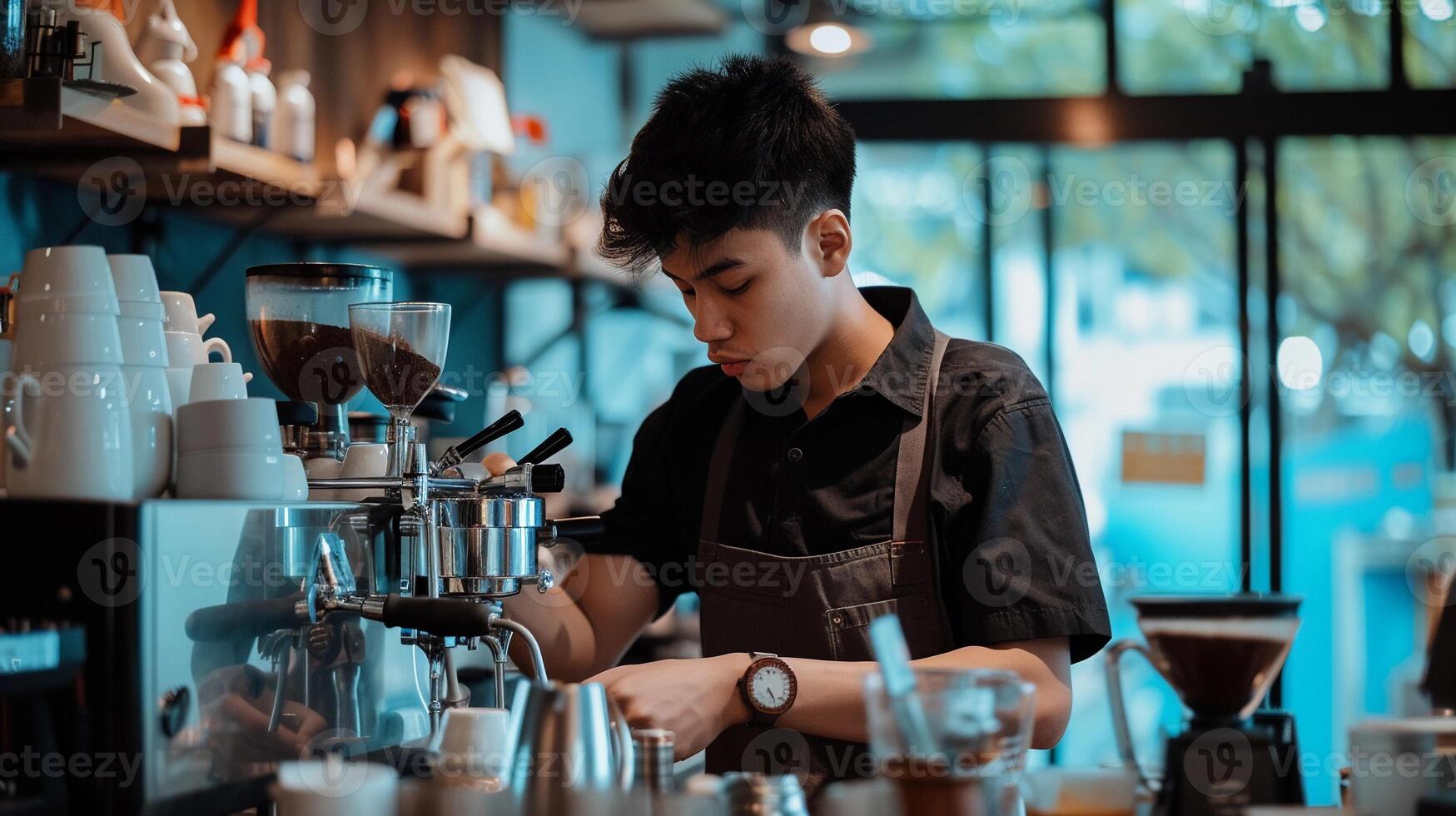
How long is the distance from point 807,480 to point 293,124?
138cm

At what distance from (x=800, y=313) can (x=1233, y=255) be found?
8.31 ft

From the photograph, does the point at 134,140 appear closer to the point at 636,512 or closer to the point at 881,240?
the point at 636,512

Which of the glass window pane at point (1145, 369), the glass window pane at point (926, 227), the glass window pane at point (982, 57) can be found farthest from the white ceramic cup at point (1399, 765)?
the glass window pane at point (982, 57)

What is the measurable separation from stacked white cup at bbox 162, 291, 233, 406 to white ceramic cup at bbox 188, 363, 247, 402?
0.03 meters

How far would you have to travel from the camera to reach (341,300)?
1.53 meters

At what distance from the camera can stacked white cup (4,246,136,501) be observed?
106 cm

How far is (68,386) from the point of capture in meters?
1.09

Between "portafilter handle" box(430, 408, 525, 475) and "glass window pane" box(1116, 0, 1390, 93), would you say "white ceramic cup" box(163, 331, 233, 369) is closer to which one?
"portafilter handle" box(430, 408, 525, 475)
